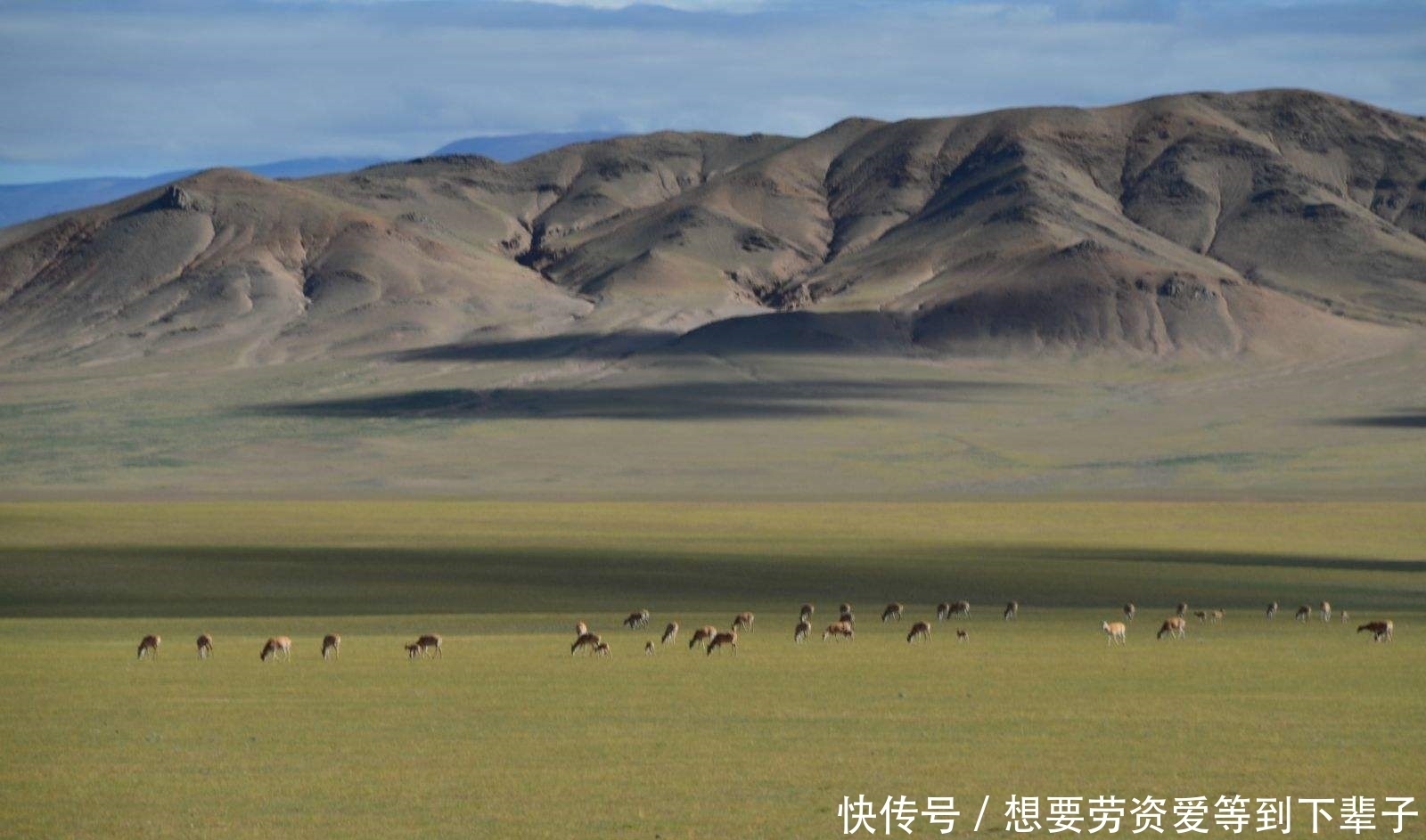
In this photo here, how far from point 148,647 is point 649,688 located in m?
9.13

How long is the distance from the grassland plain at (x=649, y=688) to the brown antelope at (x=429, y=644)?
0.46 meters

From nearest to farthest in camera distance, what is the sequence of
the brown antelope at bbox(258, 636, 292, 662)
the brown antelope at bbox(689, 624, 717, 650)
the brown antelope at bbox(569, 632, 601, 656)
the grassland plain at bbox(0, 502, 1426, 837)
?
the grassland plain at bbox(0, 502, 1426, 837) < the brown antelope at bbox(258, 636, 292, 662) < the brown antelope at bbox(569, 632, 601, 656) < the brown antelope at bbox(689, 624, 717, 650)

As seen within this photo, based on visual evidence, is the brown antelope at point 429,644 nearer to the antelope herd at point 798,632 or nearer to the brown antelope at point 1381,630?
the antelope herd at point 798,632

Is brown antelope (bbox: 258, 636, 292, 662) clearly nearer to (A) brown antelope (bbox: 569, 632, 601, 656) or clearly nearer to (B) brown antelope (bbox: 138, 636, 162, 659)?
(B) brown antelope (bbox: 138, 636, 162, 659)

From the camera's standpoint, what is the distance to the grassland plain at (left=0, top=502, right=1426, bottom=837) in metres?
18.2

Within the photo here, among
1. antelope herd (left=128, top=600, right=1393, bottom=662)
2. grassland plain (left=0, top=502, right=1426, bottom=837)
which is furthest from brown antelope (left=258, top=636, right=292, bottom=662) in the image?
grassland plain (left=0, top=502, right=1426, bottom=837)

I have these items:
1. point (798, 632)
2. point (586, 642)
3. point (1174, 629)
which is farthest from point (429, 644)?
point (1174, 629)

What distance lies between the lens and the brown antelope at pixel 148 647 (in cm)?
3097

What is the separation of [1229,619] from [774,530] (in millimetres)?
26173

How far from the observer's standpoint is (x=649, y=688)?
27.0 metres

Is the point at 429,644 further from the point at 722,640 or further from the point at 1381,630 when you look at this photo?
the point at 1381,630

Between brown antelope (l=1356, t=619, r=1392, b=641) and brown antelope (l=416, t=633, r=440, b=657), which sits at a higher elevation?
brown antelope (l=416, t=633, r=440, b=657)

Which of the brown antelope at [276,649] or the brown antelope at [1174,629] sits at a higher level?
the brown antelope at [276,649]

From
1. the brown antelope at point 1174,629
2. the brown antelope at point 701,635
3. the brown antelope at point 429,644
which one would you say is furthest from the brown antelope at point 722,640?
the brown antelope at point 1174,629
